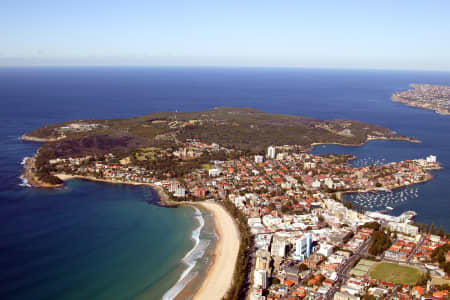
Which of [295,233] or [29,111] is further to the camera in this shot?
[29,111]

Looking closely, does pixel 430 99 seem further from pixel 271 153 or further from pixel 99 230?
pixel 99 230

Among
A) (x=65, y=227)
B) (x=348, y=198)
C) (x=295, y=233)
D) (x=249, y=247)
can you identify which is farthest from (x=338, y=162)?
(x=65, y=227)

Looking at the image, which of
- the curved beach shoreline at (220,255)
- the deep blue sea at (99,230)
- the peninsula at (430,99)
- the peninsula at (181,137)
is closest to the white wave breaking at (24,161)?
the deep blue sea at (99,230)

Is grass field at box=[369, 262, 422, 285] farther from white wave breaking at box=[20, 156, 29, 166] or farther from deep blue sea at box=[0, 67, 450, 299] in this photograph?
white wave breaking at box=[20, 156, 29, 166]

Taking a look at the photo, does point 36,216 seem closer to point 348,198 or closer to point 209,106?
point 348,198

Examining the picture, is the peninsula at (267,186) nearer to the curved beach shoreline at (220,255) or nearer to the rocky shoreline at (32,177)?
the curved beach shoreline at (220,255)

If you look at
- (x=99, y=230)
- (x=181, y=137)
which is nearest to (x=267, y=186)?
(x=99, y=230)

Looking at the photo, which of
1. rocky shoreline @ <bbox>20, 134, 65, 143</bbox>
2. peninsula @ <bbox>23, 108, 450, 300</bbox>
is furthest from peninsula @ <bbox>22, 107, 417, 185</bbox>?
peninsula @ <bbox>23, 108, 450, 300</bbox>
